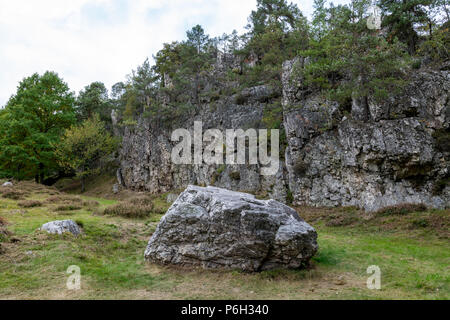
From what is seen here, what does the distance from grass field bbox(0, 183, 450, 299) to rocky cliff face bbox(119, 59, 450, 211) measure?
101 inches

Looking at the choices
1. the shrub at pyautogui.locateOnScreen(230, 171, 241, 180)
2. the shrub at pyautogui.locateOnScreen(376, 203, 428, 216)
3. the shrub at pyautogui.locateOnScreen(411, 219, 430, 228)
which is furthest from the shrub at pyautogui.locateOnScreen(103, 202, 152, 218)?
the shrub at pyautogui.locateOnScreen(411, 219, 430, 228)

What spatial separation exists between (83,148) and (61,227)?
102 feet

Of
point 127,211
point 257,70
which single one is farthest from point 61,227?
point 257,70

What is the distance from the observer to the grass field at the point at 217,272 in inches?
317

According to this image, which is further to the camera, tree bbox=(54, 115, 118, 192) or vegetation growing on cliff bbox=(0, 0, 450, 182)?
tree bbox=(54, 115, 118, 192)

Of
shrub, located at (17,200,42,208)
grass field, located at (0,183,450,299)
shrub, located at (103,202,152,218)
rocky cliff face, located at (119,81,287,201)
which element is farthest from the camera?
rocky cliff face, located at (119,81,287,201)

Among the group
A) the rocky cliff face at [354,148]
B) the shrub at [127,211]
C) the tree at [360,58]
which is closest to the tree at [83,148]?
the rocky cliff face at [354,148]

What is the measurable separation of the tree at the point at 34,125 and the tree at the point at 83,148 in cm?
148

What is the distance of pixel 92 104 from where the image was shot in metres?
50.4

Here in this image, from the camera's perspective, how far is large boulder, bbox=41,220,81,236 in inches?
473

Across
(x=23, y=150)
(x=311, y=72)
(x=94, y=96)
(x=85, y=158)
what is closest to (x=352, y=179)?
(x=311, y=72)

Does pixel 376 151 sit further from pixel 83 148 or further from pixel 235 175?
pixel 83 148

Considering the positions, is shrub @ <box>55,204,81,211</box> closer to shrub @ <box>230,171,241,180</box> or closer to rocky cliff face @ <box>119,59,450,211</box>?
rocky cliff face @ <box>119,59,450,211</box>
